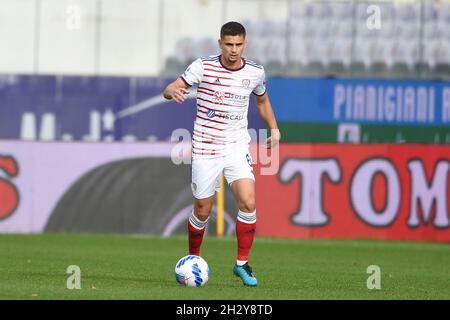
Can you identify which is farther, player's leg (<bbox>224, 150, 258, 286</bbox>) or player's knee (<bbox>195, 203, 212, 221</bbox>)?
player's knee (<bbox>195, 203, 212, 221</bbox>)

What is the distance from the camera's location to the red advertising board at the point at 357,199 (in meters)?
22.0

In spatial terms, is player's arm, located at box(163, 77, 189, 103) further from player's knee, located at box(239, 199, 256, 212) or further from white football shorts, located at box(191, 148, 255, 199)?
player's knee, located at box(239, 199, 256, 212)

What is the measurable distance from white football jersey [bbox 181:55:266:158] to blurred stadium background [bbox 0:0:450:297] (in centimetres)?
877

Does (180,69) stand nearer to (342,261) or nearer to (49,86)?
(49,86)

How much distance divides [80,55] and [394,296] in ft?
52.2

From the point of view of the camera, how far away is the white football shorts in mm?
11617

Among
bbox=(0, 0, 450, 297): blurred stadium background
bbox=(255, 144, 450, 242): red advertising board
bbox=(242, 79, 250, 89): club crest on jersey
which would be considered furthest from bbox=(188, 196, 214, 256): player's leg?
bbox=(255, 144, 450, 242): red advertising board

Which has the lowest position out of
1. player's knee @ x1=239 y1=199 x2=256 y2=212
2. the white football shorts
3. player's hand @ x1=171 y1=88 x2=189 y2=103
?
player's knee @ x1=239 y1=199 x2=256 y2=212

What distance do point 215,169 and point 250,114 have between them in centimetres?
1284

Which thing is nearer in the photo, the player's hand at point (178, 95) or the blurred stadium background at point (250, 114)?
the player's hand at point (178, 95)

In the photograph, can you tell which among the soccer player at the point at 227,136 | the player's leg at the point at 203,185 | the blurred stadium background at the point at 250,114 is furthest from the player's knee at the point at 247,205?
the blurred stadium background at the point at 250,114

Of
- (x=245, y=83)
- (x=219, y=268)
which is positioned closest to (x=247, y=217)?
(x=245, y=83)

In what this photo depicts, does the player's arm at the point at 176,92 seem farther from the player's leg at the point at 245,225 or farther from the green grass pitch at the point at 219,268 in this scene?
the green grass pitch at the point at 219,268
